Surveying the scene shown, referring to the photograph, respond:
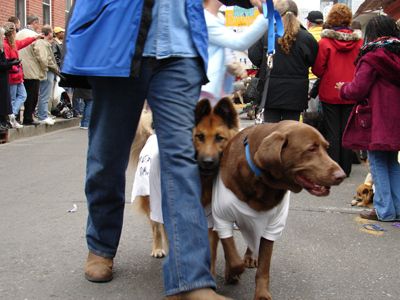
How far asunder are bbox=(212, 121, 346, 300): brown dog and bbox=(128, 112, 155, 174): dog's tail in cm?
97

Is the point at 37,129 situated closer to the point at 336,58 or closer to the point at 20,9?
the point at 20,9

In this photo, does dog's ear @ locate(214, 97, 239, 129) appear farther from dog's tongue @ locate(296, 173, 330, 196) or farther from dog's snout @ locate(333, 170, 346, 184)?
dog's snout @ locate(333, 170, 346, 184)

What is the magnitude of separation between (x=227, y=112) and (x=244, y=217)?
85cm

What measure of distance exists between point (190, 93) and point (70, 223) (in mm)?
2294

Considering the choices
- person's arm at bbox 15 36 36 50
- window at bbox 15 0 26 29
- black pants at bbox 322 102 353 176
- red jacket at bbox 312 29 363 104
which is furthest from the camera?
window at bbox 15 0 26 29

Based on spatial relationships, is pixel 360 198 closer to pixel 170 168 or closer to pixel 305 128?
pixel 305 128

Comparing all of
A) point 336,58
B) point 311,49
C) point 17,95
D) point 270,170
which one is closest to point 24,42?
point 17,95

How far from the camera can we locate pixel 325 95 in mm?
6332

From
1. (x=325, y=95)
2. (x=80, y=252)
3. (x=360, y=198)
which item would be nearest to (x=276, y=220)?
(x=80, y=252)

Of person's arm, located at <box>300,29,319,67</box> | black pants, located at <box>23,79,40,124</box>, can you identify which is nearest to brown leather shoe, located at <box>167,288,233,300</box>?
person's arm, located at <box>300,29,319,67</box>

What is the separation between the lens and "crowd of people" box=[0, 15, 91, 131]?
9.01 m

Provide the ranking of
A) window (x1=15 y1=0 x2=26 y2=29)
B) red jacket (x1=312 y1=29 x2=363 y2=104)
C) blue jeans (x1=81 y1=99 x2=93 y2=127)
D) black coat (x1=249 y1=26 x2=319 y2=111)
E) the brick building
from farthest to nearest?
window (x1=15 y1=0 x2=26 y2=29), the brick building, blue jeans (x1=81 y1=99 x2=93 y2=127), red jacket (x1=312 y1=29 x2=363 y2=104), black coat (x1=249 y1=26 x2=319 y2=111)

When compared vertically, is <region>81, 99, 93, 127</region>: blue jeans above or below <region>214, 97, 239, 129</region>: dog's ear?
below

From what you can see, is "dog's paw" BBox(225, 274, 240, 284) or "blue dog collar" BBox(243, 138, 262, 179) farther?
"dog's paw" BBox(225, 274, 240, 284)
